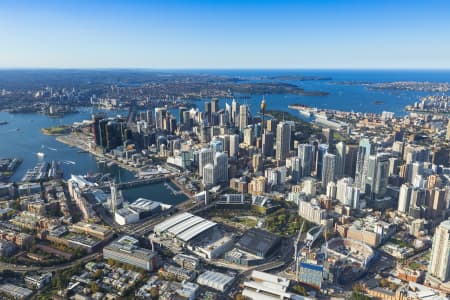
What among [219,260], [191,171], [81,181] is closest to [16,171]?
[81,181]

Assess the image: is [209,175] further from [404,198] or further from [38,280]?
[38,280]

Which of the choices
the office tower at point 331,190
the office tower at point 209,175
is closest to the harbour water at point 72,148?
the office tower at point 209,175

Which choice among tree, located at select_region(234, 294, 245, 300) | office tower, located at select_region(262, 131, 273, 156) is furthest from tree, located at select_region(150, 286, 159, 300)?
office tower, located at select_region(262, 131, 273, 156)

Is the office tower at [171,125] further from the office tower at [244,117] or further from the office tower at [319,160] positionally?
the office tower at [319,160]

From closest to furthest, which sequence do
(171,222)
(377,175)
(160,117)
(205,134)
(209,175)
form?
1. (171,222)
2. (377,175)
3. (209,175)
4. (205,134)
5. (160,117)

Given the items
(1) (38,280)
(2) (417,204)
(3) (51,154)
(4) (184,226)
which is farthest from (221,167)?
(3) (51,154)

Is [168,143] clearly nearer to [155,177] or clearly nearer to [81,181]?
[155,177]
